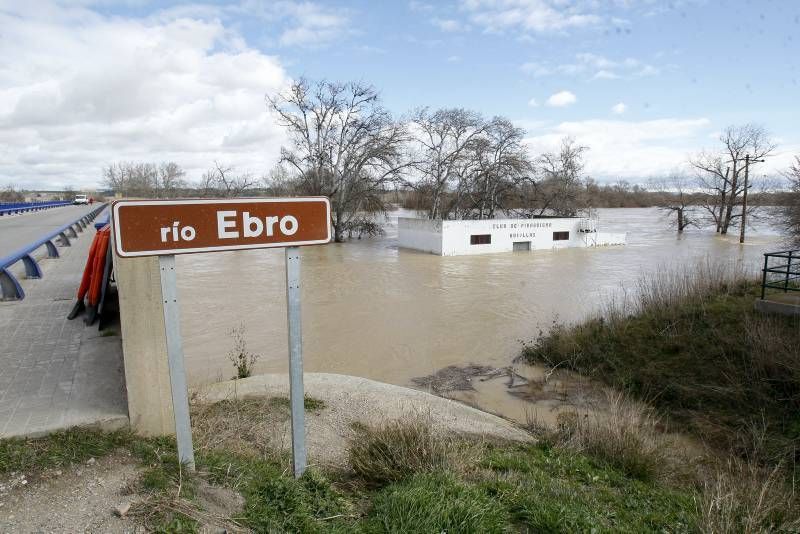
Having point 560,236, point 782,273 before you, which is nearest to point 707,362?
point 782,273

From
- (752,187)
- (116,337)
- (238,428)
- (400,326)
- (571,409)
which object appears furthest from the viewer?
(752,187)

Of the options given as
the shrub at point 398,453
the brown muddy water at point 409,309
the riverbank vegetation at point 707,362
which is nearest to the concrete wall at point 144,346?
the shrub at point 398,453

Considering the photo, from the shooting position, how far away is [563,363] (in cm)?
1260

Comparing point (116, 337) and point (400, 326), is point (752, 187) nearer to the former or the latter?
point (400, 326)

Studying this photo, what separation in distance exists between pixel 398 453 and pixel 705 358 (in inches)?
397

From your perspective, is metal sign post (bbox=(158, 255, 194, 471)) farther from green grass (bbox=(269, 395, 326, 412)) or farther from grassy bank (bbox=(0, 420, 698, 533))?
green grass (bbox=(269, 395, 326, 412))

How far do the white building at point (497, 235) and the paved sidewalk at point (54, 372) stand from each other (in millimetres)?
29898

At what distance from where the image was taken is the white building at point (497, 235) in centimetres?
3659

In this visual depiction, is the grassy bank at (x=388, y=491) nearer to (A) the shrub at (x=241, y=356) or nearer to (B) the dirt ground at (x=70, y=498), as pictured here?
(B) the dirt ground at (x=70, y=498)

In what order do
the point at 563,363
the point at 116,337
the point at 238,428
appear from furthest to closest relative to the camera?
the point at 563,363, the point at 116,337, the point at 238,428

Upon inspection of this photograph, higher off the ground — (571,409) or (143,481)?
(143,481)

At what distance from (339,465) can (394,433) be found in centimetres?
58

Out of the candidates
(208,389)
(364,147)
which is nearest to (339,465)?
(208,389)

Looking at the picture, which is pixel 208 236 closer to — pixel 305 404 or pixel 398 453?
pixel 398 453
